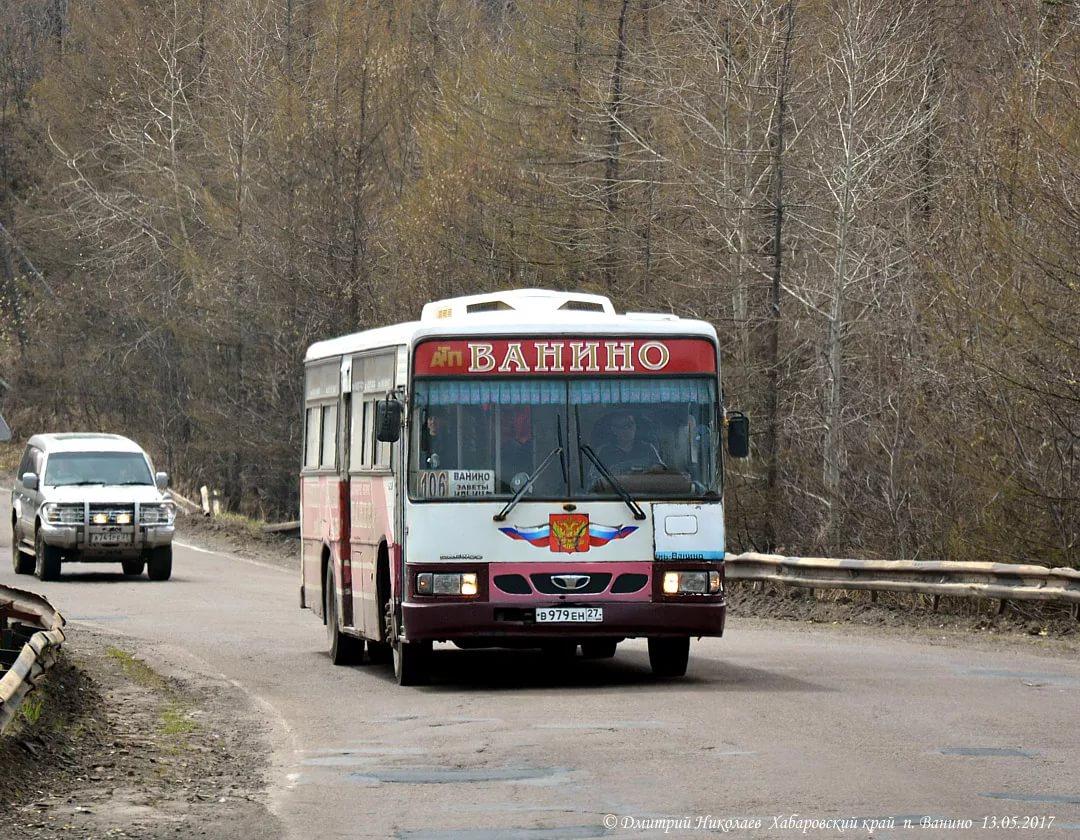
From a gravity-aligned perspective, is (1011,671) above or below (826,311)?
below

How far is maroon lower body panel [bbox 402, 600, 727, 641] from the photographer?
1511 cm

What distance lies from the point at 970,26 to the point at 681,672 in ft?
78.7

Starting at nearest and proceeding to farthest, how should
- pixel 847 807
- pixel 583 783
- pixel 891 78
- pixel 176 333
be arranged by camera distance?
pixel 847 807 < pixel 583 783 < pixel 891 78 < pixel 176 333

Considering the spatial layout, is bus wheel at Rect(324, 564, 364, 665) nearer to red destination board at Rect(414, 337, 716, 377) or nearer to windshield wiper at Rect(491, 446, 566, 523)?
windshield wiper at Rect(491, 446, 566, 523)

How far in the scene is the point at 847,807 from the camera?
920 cm

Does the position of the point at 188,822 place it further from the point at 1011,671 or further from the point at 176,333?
the point at 176,333

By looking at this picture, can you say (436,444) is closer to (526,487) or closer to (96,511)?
(526,487)

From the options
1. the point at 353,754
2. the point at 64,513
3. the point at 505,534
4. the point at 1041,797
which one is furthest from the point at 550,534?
the point at 64,513

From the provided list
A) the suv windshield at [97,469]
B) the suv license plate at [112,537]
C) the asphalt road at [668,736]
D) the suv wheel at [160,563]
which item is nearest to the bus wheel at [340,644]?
the asphalt road at [668,736]

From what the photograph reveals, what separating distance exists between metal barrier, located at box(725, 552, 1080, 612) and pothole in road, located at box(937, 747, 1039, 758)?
29.5 feet

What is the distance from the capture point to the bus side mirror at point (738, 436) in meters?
15.5

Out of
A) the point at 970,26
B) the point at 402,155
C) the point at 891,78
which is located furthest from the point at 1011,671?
the point at 402,155

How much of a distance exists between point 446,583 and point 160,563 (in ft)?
54.0

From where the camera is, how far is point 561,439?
15469 millimetres
